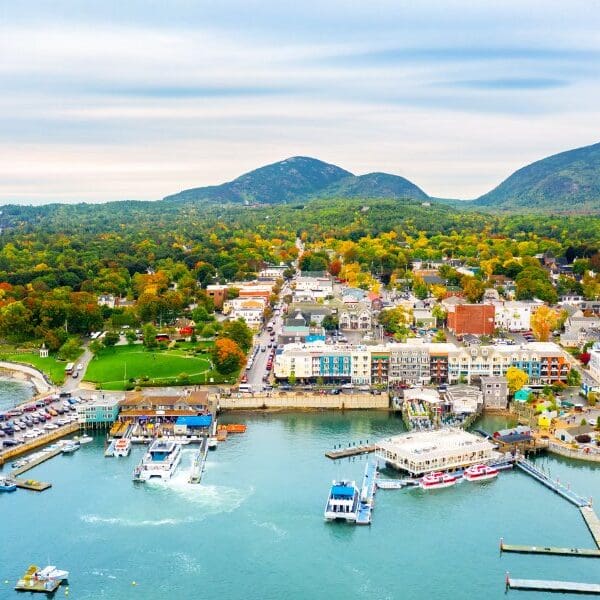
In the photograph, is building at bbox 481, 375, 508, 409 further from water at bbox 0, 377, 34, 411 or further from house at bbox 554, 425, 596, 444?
water at bbox 0, 377, 34, 411

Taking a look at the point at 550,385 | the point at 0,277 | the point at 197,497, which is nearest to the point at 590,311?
the point at 550,385

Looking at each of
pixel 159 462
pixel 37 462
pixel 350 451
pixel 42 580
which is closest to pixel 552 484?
pixel 350 451

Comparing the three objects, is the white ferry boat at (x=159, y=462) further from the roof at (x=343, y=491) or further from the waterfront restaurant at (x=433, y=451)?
the waterfront restaurant at (x=433, y=451)

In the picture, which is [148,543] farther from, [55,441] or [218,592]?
[55,441]

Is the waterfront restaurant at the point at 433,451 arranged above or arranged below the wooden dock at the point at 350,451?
above

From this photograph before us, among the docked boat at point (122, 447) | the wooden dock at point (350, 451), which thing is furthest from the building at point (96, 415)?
the wooden dock at point (350, 451)
